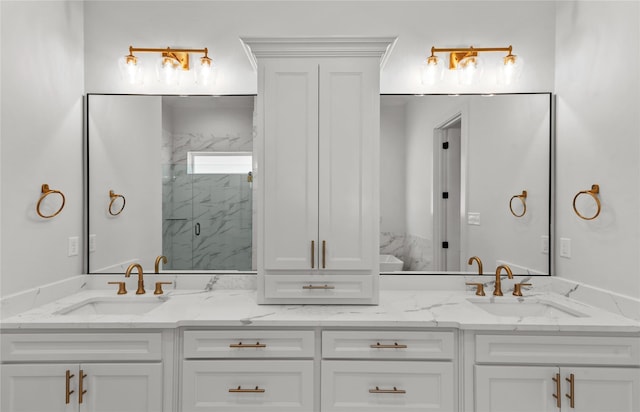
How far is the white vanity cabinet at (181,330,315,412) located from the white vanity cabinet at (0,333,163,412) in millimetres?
162

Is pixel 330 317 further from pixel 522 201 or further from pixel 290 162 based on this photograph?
pixel 522 201

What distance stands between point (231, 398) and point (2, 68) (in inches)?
73.4

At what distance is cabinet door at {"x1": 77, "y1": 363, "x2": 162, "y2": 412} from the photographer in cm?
165

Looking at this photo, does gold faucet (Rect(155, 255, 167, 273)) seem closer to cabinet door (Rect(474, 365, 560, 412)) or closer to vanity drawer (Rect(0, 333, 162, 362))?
vanity drawer (Rect(0, 333, 162, 362))

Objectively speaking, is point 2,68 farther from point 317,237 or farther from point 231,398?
point 231,398

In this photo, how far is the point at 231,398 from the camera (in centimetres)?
167

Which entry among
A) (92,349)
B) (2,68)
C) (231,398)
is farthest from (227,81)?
(231,398)

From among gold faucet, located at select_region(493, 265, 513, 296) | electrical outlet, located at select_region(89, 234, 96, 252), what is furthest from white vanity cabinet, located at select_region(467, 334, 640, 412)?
electrical outlet, located at select_region(89, 234, 96, 252)

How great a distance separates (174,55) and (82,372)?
180 cm

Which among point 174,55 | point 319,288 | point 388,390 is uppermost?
point 174,55

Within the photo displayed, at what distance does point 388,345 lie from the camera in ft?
5.46

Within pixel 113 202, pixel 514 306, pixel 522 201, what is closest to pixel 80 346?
pixel 113 202

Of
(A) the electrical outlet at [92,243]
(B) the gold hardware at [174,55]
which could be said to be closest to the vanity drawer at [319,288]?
(A) the electrical outlet at [92,243]

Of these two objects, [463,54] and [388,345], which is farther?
[463,54]
